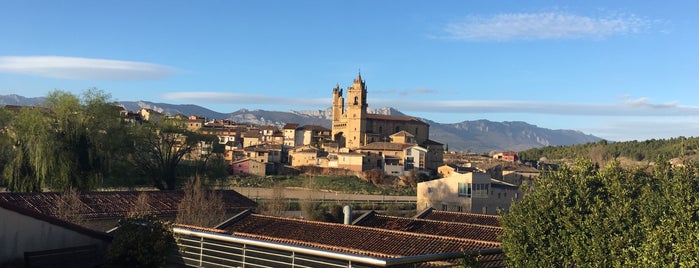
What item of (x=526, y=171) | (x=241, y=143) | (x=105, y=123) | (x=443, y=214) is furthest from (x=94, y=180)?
(x=241, y=143)

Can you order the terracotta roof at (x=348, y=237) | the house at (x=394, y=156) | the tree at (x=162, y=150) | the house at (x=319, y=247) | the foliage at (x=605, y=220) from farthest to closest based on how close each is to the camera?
the house at (x=394, y=156) → the tree at (x=162, y=150) → the terracotta roof at (x=348, y=237) → the house at (x=319, y=247) → the foliage at (x=605, y=220)

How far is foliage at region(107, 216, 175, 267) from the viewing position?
18.8 m

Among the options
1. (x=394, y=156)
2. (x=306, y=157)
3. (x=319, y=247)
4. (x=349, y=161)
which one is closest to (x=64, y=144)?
(x=319, y=247)

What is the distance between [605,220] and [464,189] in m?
38.4

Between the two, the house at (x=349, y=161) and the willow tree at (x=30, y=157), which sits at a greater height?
the willow tree at (x=30, y=157)

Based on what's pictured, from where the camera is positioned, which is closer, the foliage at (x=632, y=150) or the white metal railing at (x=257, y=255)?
the white metal railing at (x=257, y=255)

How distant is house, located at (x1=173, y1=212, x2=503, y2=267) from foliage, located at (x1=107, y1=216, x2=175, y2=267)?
0.44m

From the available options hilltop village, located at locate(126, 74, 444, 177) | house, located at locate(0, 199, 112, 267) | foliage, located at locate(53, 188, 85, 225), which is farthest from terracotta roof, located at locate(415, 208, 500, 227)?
hilltop village, located at locate(126, 74, 444, 177)

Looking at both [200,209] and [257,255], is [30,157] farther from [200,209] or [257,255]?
[257,255]

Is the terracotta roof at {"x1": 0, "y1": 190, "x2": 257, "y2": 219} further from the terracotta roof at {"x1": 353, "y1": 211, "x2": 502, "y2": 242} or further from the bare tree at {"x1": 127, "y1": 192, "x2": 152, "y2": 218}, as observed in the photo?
the terracotta roof at {"x1": 353, "y1": 211, "x2": 502, "y2": 242}

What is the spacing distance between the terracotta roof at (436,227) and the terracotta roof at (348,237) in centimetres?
392

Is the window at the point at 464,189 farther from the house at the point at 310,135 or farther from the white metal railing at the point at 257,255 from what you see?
the house at the point at 310,135

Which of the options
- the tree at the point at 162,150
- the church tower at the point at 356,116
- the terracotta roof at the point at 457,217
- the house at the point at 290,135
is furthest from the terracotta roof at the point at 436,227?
the house at the point at 290,135

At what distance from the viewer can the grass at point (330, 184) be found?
75438 mm
